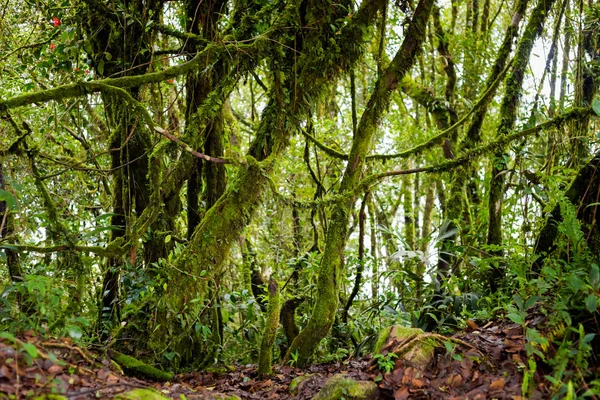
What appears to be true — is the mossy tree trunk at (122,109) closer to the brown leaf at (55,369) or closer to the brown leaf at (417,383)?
the brown leaf at (55,369)

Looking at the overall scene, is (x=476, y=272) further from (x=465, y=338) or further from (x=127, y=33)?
(x=127, y=33)

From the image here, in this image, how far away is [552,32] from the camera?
18.7ft

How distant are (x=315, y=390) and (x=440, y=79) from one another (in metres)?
6.45

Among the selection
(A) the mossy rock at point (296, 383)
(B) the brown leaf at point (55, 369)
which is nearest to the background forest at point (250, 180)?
(A) the mossy rock at point (296, 383)

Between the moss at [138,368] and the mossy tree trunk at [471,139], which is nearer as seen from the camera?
the moss at [138,368]

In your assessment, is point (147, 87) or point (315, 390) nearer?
point (315, 390)

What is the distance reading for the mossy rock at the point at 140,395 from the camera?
277 centimetres

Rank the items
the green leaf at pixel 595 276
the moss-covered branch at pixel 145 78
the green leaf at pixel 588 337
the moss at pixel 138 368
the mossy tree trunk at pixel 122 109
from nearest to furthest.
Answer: the green leaf at pixel 588 337 < the green leaf at pixel 595 276 < the moss-covered branch at pixel 145 78 < the moss at pixel 138 368 < the mossy tree trunk at pixel 122 109

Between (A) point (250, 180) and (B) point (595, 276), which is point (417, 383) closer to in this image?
(B) point (595, 276)

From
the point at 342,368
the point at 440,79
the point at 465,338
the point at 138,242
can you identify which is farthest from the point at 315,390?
the point at 440,79

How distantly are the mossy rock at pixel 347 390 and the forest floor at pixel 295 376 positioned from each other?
87 mm

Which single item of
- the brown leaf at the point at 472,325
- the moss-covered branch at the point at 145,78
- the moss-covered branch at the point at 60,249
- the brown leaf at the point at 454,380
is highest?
the moss-covered branch at the point at 145,78

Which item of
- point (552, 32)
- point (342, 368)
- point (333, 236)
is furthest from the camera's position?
point (552, 32)

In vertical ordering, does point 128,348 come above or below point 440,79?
below
